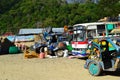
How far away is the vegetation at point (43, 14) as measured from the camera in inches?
3345

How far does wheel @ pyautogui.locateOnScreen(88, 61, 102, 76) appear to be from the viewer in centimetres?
1454

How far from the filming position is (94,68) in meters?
14.7

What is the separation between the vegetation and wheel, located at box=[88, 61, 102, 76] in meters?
61.3

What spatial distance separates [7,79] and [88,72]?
12.5ft

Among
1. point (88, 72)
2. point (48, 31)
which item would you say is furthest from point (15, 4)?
point (88, 72)

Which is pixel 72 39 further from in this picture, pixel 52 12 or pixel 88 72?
pixel 52 12

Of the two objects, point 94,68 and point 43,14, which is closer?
point 94,68

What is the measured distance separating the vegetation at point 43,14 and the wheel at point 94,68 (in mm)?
61278

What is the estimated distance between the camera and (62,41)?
84.9ft

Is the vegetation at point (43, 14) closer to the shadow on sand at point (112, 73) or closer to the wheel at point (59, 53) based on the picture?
the wheel at point (59, 53)

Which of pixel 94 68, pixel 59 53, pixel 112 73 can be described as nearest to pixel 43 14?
pixel 59 53

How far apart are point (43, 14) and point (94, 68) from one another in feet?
269

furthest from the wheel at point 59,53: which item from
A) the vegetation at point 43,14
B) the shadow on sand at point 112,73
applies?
the vegetation at point 43,14

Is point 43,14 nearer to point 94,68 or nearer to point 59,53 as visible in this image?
point 59,53
